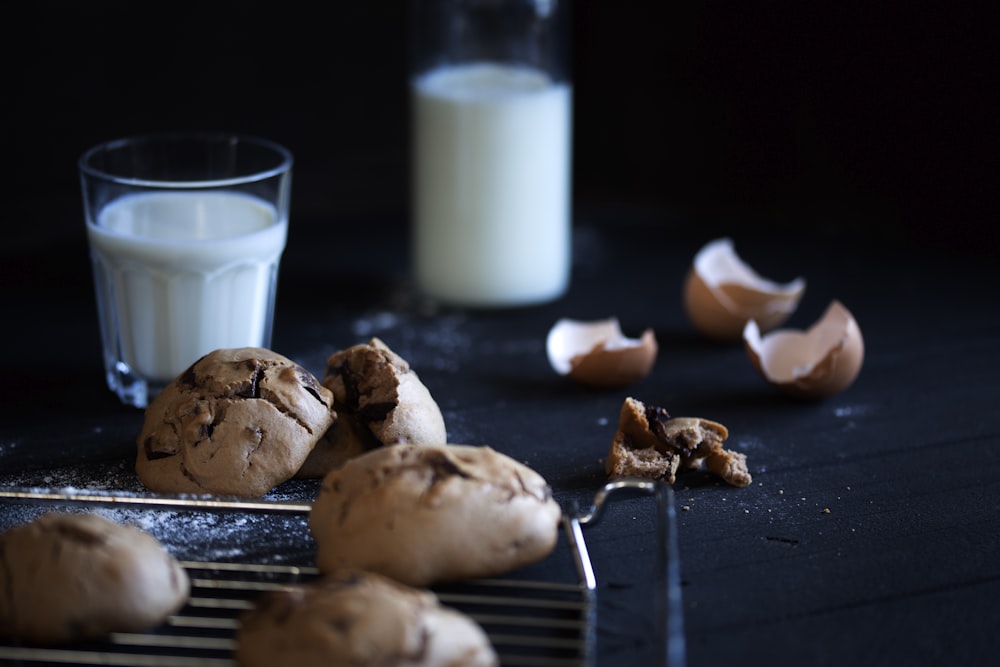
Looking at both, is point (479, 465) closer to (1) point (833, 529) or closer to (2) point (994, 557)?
(1) point (833, 529)

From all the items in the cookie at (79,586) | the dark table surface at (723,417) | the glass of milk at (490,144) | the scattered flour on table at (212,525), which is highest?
the glass of milk at (490,144)

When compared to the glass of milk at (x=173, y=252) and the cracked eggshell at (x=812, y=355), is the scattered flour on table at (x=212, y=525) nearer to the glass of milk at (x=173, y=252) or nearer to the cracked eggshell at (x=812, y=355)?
the glass of milk at (x=173, y=252)

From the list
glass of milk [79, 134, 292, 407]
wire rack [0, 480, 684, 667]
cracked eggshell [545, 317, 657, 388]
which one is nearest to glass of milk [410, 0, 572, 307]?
cracked eggshell [545, 317, 657, 388]

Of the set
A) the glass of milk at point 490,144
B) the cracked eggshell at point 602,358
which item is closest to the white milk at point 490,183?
the glass of milk at point 490,144

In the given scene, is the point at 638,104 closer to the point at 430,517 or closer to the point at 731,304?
the point at 731,304

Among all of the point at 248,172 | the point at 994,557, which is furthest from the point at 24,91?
the point at 994,557

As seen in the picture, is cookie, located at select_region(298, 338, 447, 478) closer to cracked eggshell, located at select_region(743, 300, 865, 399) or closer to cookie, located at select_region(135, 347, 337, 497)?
cookie, located at select_region(135, 347, 337, 497)
